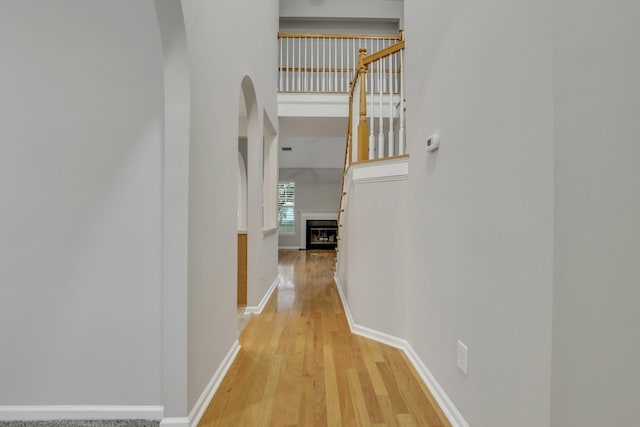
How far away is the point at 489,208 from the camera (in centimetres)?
123

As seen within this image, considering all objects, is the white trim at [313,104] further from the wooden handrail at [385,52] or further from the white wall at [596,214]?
the white wall at [596,214]

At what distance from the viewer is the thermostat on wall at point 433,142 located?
1785 millimetres

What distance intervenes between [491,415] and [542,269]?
650 millimetres

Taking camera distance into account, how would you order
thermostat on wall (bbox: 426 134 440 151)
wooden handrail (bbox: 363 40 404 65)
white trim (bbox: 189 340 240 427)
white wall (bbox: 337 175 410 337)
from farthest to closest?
wooden handrail (bbox: 363 40 404 65)
white wall (bbox: 337 175 410 337)
thermostat on wall (bbox: 426 134 440 151)
white trim (bbox: 189 340 240 427)

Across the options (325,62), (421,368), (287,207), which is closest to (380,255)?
(421,368)

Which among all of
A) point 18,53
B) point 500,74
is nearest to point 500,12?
point 500,74

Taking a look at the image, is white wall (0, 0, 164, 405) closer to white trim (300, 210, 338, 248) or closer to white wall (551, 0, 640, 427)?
white wall (551, 0, 640, 427)

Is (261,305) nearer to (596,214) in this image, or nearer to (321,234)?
(596,214)

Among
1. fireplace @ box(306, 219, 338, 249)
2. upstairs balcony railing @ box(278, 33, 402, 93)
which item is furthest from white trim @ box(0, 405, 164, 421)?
fireplace @ box(306, 219, 338, 249)

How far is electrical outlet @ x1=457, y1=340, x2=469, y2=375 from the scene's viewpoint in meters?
1.38

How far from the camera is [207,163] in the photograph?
5.64 ft

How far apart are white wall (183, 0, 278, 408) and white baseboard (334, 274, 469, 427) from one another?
1.05 metres

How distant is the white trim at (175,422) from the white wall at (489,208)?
125cm

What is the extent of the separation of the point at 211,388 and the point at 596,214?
6.09ft
